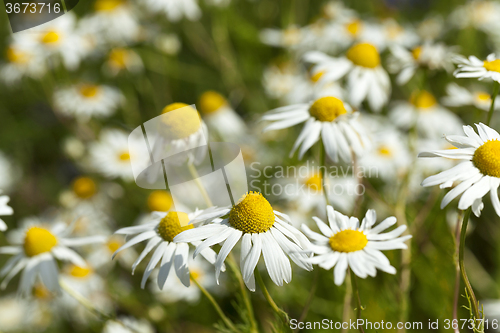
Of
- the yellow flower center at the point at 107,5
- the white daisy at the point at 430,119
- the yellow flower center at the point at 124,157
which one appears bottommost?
the yellow flower center at the point at 124,157

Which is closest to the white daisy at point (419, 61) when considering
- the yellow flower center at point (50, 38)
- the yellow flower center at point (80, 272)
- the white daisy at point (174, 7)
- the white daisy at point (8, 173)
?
the white daisy at point (174, 7)

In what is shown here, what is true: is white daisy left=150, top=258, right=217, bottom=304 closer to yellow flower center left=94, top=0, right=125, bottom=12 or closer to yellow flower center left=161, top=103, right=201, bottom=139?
yellow flower center left=161, top=103, right=201, bottom=139

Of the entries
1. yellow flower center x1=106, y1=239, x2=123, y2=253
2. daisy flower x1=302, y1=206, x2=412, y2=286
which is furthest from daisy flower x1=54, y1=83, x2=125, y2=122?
daisy flower x1=302, y1=206, x2=412, y2=286

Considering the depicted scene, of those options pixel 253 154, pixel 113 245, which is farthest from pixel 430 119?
pixel 113 245

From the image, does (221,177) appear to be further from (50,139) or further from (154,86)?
(50,139)

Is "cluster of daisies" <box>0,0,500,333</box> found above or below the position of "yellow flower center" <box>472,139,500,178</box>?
below

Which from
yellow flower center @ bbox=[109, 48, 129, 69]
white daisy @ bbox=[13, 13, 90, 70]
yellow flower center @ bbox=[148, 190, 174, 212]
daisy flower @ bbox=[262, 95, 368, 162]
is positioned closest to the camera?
daisy flower @ bbox=[262, 95, 368, 162]

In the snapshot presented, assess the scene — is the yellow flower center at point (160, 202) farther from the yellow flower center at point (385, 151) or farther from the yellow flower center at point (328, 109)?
the yellow flower center at point (385, 151)
